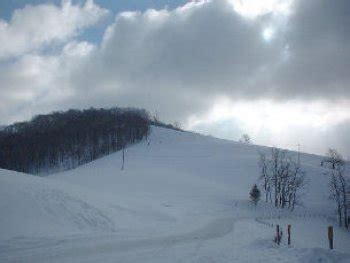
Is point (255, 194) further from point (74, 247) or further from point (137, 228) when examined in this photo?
point (74, 247)

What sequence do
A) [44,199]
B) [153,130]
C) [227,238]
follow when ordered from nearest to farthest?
[227,238], [44,199], [153,130]

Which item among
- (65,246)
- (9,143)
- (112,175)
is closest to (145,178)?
(112,175)

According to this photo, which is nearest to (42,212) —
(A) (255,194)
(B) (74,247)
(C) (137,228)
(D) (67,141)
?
(C) (137,228)

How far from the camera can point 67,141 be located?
5448 inches

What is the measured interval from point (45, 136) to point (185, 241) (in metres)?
125

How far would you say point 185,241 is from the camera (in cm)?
2470

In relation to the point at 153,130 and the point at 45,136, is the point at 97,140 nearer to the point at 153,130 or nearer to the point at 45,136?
the point at 45,136

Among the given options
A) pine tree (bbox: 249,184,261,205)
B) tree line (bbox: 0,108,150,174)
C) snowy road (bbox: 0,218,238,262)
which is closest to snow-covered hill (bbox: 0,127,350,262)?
snowy road (bbox: 0,218,238,262)

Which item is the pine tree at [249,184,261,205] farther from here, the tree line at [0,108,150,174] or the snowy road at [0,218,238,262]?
the tree line at [0,108,150,174]

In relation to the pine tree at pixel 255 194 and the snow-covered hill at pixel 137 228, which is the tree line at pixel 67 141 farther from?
the pine tree at pixel 255 194

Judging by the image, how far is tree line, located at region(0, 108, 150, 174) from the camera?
5054 inches

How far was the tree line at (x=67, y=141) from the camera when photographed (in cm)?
12838

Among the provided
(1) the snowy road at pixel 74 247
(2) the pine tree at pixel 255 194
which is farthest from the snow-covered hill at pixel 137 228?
(2) the pine tree at pixel 255 194

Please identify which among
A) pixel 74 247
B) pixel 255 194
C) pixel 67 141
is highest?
pixel 67 141
